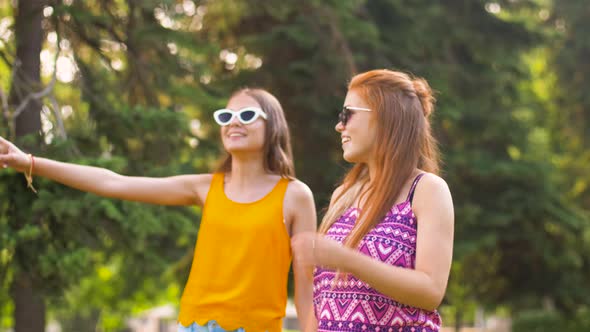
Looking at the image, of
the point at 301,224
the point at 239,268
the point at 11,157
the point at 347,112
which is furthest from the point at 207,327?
the point at 347,112

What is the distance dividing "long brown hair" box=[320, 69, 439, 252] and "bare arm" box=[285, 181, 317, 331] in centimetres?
86

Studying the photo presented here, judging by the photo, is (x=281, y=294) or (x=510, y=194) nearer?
(x=281, y=294)

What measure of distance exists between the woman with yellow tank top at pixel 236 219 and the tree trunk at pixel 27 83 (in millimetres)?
2803

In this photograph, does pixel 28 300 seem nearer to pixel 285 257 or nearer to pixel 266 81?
pixel 285 257

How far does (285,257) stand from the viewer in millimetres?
3686

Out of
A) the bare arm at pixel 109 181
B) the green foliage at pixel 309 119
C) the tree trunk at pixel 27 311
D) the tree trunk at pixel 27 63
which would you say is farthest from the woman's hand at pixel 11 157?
the tree trunk at pixel 27 311

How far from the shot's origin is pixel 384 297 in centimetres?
253

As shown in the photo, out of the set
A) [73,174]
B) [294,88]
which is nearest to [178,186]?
[73,174]

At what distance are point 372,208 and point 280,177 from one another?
53.1 inches

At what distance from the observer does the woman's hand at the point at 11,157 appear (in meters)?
3.50

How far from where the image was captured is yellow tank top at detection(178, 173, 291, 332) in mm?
3508

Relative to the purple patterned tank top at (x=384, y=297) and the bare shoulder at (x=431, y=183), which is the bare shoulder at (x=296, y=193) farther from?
the bare shoulder at (x=431, y=183)

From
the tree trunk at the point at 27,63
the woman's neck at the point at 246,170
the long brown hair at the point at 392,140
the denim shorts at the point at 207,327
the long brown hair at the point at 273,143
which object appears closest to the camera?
the long brown hair at the point at 392,140

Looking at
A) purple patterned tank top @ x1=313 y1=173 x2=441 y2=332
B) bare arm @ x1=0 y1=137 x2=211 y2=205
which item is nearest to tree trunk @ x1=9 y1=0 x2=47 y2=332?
bare arm @ x1=0 y1=137 x2=211 y2=205
